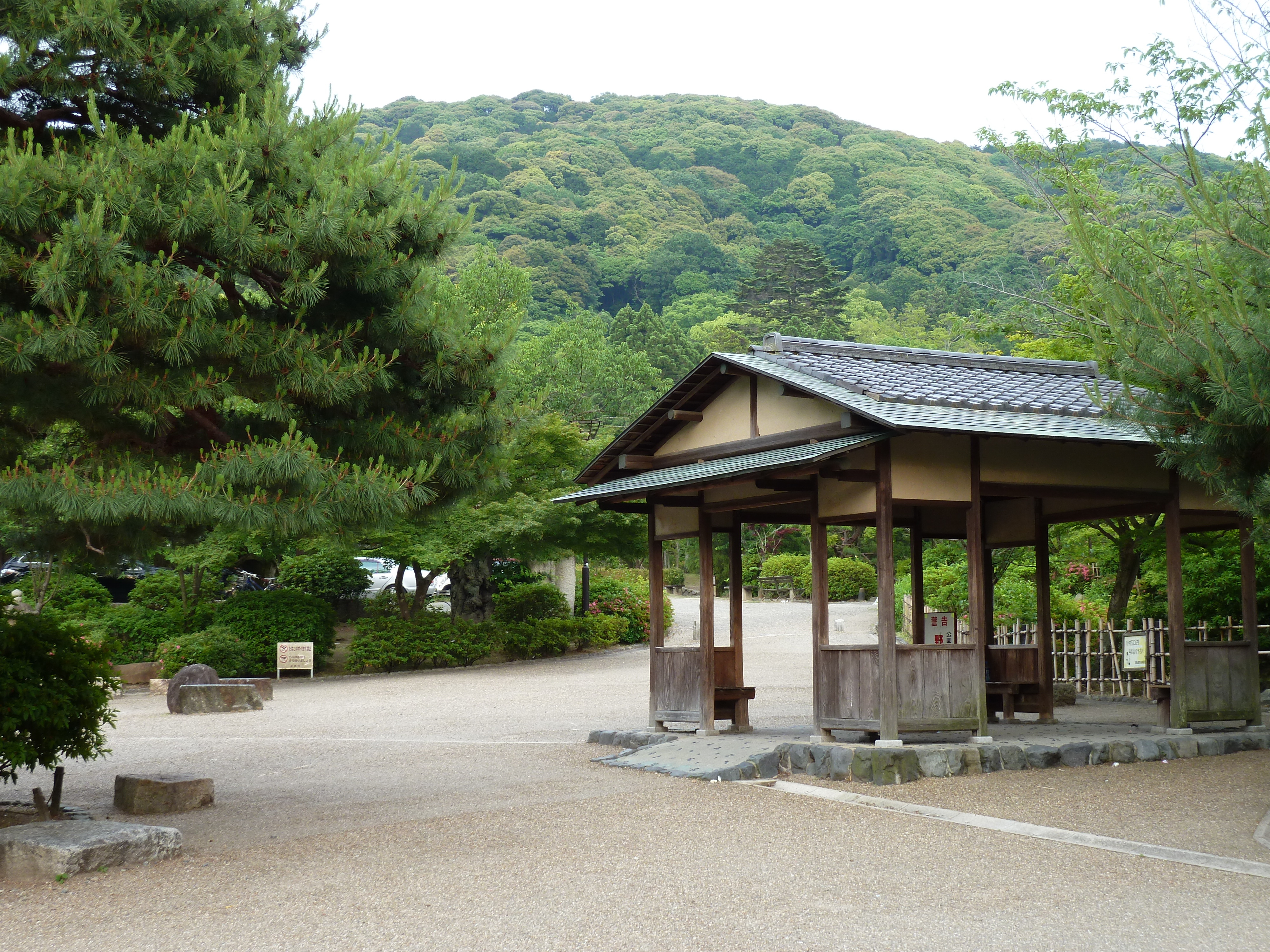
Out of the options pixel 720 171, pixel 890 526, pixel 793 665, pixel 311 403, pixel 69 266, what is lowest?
pixel 793 665

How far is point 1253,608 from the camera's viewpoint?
11383 mm

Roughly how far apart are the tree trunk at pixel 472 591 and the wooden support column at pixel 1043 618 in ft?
45.8

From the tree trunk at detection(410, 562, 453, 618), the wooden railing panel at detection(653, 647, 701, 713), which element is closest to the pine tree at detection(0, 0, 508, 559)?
the wooden railing panel at detection(653, 647, 701, 713)

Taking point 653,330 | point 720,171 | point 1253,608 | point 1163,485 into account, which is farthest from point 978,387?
point 720,171

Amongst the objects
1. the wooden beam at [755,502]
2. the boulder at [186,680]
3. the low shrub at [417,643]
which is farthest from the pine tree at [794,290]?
the wooden beam at [755,502]

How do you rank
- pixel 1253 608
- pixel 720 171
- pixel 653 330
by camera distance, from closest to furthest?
pixel 1253 608 < pixel 653 330 < pixel 720 171

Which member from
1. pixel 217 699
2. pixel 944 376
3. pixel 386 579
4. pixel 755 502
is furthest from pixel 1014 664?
pixel 386 579

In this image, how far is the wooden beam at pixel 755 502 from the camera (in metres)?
10.7

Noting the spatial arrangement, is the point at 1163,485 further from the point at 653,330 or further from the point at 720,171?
the point at 720,171

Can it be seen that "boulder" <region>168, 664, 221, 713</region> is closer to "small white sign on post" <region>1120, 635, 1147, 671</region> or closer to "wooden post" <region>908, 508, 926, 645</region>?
"wooden post" <region>908, 508, 926, 645</region>

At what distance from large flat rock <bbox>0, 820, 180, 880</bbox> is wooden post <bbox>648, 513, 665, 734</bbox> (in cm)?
606

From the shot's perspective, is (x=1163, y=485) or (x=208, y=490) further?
(x=1163, y=485)

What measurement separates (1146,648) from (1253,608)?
1403 millimetres

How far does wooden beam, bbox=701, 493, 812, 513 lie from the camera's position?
35.1 feet
